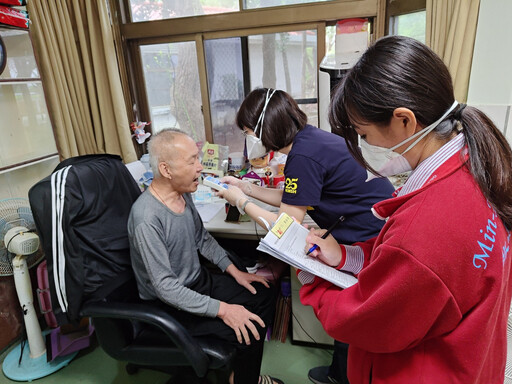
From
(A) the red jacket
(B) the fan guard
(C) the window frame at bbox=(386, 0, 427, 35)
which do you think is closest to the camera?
(A) the red jacket

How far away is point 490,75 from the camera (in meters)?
1.67

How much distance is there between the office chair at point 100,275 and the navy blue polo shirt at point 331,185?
0.63m

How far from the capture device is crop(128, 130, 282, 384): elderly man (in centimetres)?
124

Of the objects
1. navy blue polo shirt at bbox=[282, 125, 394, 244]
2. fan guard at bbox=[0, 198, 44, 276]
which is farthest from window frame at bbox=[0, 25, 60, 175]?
navy blue polo shirt at bbox=[282, 125, 394, 244]

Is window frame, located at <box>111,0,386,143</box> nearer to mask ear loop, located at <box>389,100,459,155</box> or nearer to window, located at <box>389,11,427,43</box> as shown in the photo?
window, located at <box>389,11,427,43</box>

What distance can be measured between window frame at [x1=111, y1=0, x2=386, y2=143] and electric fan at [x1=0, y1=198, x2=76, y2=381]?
49.2 inches

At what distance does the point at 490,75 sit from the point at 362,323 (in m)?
1.66

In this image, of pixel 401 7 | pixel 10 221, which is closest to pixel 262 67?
pixel 401 7

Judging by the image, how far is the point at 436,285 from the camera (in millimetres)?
544

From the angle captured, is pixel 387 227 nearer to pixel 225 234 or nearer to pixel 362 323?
pixel 362 323

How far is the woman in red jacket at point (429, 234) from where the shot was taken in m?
0.55

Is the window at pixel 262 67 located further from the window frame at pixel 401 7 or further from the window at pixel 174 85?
the window frame at pixel 401 7

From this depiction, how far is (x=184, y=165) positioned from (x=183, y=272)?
465 millimetres

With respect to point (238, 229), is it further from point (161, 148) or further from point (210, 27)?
point (210, 27)
